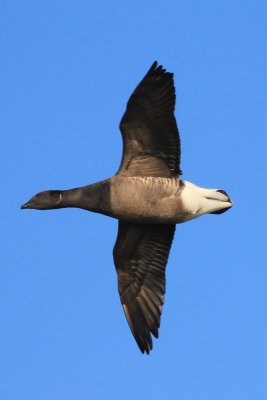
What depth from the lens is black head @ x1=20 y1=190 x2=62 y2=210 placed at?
629 inches

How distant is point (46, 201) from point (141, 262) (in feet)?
6.71

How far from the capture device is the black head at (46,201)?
1598cm

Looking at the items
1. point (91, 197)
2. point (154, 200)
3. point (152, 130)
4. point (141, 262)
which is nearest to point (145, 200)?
point (154, 200)

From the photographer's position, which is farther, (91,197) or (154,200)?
(91,197)

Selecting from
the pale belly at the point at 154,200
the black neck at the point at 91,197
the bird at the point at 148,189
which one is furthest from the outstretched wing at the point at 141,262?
the black neck at the point at 91,197

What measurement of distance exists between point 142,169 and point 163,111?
104 cm

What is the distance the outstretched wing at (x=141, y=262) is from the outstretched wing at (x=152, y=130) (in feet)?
4.29

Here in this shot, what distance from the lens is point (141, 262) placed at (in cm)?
1681

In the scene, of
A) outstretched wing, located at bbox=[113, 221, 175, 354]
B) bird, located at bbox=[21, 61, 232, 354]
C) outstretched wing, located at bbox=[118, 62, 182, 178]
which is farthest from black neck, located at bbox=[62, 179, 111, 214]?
outstretched wing, located at bbox=[113, 221, 175, 354]

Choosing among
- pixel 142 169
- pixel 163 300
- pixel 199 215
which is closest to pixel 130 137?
pixel 142 169

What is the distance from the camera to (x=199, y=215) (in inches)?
625

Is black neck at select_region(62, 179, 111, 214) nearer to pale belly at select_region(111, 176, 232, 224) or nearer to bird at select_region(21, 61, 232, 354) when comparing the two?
bird at select_region(21, 61, 232, 354)

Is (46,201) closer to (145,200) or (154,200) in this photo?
(145,200)

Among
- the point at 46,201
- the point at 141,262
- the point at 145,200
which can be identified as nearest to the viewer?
the point at 145,200
